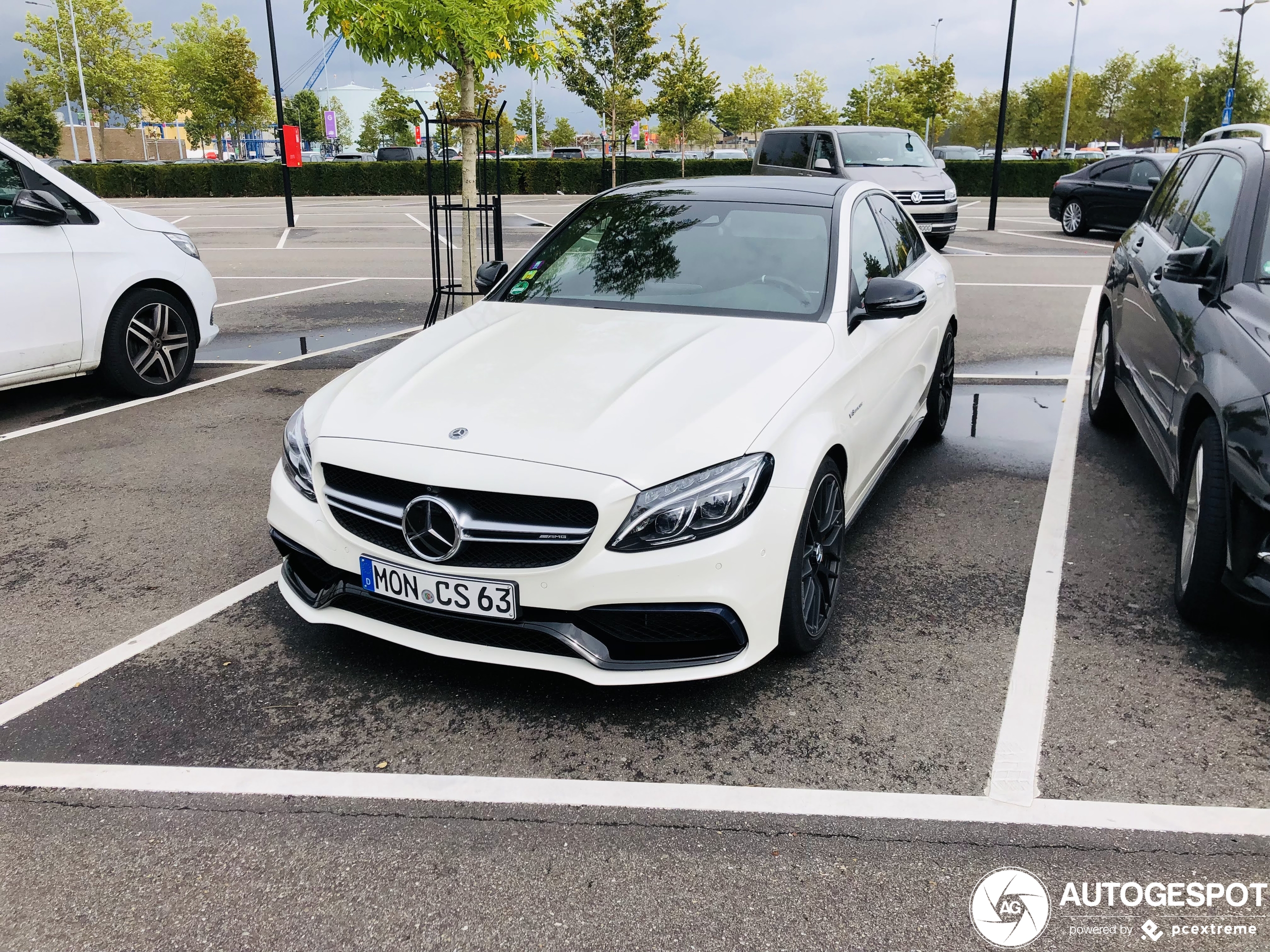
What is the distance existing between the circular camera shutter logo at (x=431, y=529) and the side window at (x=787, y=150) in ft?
49.6

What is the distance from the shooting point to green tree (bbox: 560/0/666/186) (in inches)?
1565

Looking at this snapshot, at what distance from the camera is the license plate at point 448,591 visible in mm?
3045

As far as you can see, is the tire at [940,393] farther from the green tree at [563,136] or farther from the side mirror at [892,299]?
the green tree at [563,136]

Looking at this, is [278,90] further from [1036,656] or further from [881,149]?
[1036,656]

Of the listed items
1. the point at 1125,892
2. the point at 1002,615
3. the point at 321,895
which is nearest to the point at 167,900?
the point at 321,895

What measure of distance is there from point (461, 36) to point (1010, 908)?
9.15 metres

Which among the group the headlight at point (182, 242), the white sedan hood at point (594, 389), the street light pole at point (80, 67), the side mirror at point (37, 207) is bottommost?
the white sedan hood at point (594, 389)

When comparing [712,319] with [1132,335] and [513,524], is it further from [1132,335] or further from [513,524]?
[1132,335]

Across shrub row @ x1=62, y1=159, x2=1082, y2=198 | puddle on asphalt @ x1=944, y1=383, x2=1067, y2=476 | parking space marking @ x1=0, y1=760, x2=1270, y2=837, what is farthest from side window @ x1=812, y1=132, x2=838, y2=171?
shrub row @ x1=62, y1=159, x2=1082, y2=198

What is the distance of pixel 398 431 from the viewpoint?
130 inches

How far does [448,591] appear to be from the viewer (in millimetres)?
3088

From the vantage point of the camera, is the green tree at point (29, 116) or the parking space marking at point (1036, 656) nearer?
the parking space marking at point (1036, 656)

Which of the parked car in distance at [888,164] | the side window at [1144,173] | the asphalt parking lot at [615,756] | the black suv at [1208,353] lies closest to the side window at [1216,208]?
the black suv at [1208,353]

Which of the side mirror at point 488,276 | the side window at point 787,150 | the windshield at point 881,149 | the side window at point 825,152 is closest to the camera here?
the side mirror at point 488,276
